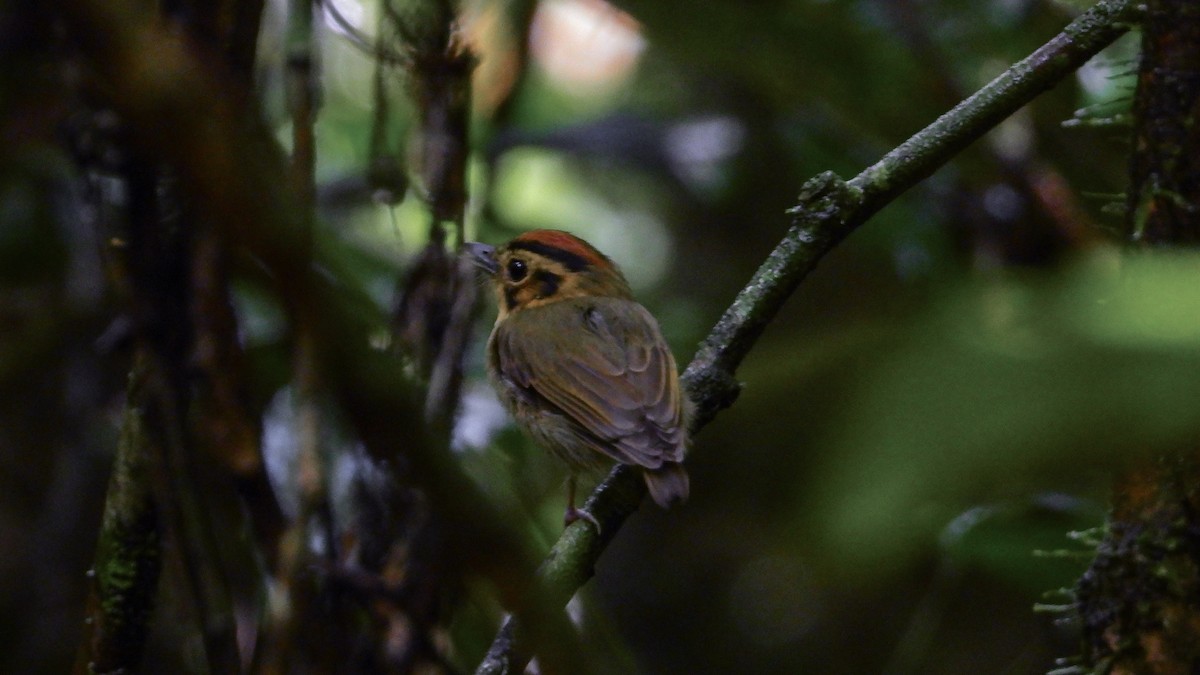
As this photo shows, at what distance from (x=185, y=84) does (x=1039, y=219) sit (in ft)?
13.1

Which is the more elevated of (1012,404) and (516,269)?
(1012,404)

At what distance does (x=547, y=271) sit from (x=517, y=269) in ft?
0.32

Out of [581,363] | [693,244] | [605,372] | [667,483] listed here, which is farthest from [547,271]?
[693,244]

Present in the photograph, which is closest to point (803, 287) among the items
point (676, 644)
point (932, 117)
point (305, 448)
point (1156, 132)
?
point (932, 117)

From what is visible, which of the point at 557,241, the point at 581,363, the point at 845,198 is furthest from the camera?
the point at 557,241

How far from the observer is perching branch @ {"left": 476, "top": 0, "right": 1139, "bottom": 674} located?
2.32 meters

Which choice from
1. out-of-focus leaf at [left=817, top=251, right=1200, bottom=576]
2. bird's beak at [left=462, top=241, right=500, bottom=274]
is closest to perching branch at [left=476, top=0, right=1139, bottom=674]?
bird's beak at [left=462, top=241, right=500, bottom=274]

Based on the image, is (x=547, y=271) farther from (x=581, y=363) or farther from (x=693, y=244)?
(x=693, y=244)

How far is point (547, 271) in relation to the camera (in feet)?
13.6

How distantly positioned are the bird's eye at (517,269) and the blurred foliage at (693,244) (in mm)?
247

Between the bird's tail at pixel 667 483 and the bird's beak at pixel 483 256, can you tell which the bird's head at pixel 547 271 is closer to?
the bird's beak at pixel 483 256

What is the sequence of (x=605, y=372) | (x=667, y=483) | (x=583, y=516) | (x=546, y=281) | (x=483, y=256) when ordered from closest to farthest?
1. (x=583, y=516)
2. (x=667, y=483)
3. (x=605, y=372)
4. (x=483, y=256)
5. (x=546, y=281)

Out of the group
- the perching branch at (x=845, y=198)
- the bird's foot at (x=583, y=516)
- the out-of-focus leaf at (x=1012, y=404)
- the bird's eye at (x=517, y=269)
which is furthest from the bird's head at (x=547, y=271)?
the out-of-focus leaf at (x=1012, y=404)

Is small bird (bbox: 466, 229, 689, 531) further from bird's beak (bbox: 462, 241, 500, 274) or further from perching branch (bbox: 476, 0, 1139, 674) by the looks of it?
perching branch (bbox: 476, 0, 1139, 674)
